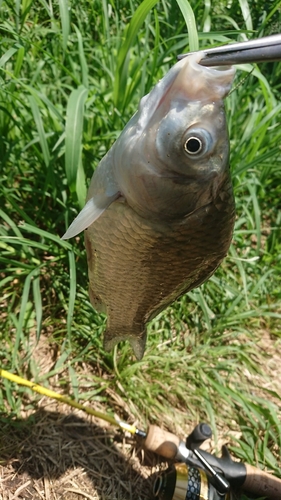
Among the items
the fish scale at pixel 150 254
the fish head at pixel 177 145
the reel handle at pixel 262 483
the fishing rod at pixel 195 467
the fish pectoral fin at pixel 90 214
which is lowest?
the reel handle at pixel 262 483

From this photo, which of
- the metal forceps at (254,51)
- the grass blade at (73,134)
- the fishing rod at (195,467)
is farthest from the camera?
the fishing rod at (195,467)

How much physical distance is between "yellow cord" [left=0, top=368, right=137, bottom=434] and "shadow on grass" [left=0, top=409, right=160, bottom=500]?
0.38ft

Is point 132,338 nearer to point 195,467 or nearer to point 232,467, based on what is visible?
point 195,467

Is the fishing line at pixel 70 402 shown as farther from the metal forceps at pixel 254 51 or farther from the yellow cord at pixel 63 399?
the metal forceps at pixel 254 51

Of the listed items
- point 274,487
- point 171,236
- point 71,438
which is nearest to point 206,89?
point 171,236

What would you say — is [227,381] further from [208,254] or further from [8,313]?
[208,254]

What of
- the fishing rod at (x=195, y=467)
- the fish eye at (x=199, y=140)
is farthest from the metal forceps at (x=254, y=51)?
the fishing rod at (x=195, y=467)

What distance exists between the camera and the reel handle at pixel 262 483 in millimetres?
2326

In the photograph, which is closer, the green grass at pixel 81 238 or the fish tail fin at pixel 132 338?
the fish tail fin at pixel 132 338

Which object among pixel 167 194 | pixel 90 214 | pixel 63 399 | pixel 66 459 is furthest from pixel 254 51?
pixel 66 459

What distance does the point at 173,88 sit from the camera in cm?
104

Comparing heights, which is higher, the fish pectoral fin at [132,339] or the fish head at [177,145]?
the fish head at [177,145]

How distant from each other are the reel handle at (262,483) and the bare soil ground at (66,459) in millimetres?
448

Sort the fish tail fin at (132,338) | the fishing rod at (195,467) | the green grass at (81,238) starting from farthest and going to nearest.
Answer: the green grass at (81,238)
the fishing rod at (195,467)
the fish tail fin at (132,338)
